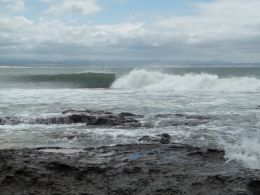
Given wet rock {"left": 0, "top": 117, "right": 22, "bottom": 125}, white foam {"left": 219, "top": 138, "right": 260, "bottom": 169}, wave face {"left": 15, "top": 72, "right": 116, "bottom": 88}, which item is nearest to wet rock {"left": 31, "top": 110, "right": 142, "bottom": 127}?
wet rock {"left": 0, "top": 117, "right": 22, "bottom": 125}

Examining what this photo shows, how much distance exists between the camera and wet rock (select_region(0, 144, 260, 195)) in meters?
6.42

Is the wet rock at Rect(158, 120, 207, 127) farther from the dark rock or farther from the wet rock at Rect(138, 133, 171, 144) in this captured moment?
the dark rock

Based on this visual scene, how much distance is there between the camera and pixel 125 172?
7430mm

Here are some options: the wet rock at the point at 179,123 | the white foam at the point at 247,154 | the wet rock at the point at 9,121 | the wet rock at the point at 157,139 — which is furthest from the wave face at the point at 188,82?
the white foam at the point at 247,154

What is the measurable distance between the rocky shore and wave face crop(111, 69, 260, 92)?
29.5 m

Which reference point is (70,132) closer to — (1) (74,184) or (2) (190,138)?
(2) (190,138)

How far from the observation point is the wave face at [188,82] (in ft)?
132

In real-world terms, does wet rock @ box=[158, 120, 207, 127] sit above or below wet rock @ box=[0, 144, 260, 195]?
below

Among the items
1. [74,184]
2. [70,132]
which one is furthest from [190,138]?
[74,184]

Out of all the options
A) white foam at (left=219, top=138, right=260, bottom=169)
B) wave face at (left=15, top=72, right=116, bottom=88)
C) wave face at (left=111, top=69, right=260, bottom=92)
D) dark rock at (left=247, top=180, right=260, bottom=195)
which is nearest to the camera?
dark rock at (left=247, top=180, right=260, bottom=195)

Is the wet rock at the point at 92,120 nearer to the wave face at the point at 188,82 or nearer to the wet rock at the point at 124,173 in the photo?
the wet rock at the point at 124,173

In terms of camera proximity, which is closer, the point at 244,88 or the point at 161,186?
the point at 161,186

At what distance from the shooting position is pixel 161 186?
657 centimetres

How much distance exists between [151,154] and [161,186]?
3.01m
